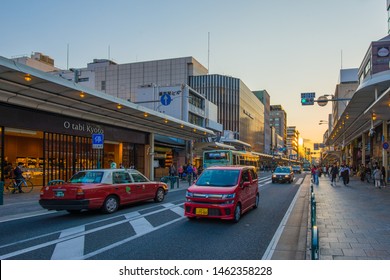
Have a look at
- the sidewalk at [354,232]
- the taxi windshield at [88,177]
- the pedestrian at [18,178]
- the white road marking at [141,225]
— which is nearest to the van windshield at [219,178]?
the white road marking at [141,225]

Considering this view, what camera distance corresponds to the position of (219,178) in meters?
10.9

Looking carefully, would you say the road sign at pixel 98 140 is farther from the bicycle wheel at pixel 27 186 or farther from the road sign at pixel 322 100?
the road sign at pixel 322 100

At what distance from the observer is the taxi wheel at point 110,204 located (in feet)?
37.8

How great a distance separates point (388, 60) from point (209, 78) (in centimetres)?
4925

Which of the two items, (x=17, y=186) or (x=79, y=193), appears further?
(x=17, y=186)

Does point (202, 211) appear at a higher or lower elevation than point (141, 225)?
higher

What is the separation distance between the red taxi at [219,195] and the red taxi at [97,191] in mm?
3140

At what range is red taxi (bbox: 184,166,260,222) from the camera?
31.7 ft

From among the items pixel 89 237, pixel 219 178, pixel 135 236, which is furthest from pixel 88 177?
pixel 219 178

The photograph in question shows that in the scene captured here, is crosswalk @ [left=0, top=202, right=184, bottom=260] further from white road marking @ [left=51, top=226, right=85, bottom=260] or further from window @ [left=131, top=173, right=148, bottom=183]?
window @ [left=131, top=173, right=148, bottom=183]

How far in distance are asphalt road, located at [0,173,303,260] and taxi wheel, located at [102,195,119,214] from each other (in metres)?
0.34

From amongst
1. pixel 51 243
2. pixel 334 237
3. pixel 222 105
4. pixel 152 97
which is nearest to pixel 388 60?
pixel 152 97

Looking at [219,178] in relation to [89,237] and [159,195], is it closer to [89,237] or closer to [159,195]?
[89,237]

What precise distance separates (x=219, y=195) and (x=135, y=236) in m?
2.77
